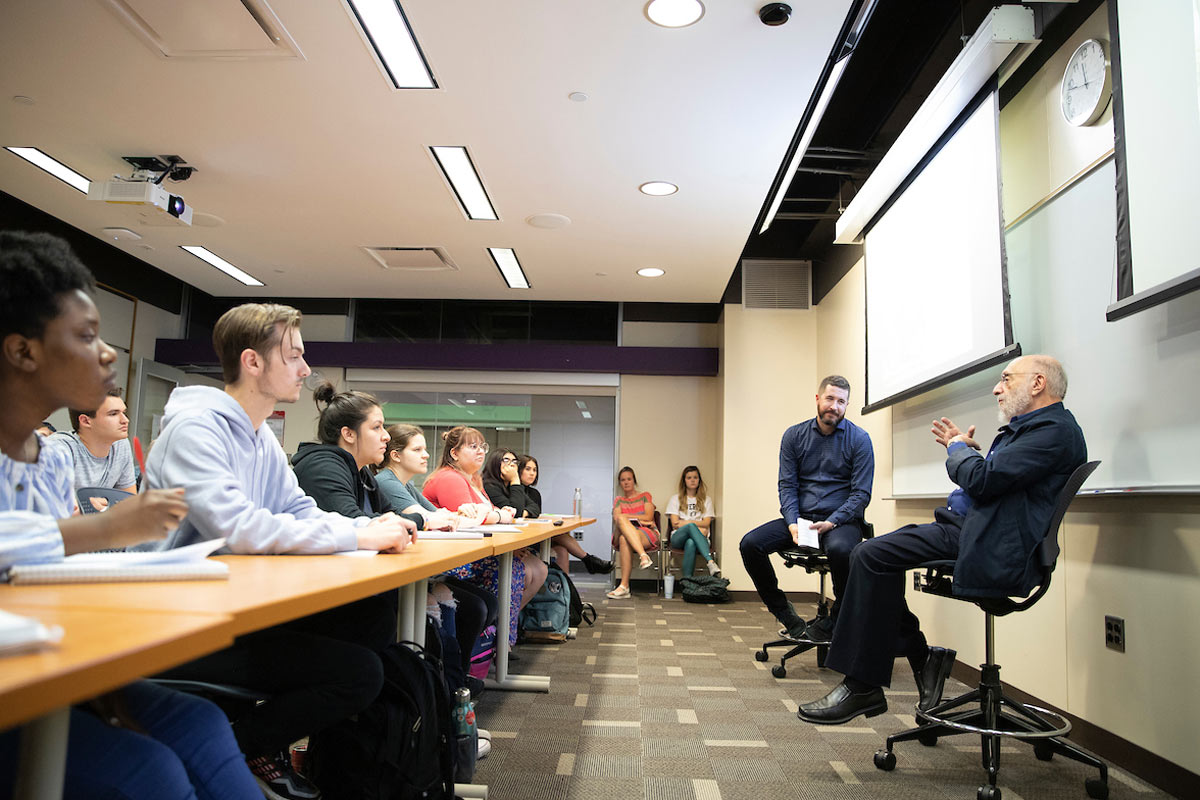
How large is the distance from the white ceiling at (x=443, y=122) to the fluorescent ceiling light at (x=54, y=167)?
98 mm

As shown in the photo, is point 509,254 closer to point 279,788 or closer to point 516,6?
point 516,6

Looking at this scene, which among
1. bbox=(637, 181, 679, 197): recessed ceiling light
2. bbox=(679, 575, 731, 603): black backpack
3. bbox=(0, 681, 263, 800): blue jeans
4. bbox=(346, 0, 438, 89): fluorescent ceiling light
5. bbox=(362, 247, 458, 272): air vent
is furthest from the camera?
bbox=(679, 575, 731, 603): black backpack

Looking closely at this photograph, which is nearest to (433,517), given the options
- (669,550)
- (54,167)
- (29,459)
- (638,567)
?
(29,459)

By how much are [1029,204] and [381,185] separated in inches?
140

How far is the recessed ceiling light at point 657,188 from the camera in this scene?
4846mm

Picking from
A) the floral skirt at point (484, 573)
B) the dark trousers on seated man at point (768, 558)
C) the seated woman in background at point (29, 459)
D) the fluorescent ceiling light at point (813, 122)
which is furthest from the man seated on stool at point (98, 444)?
the fluorescent ceiling light at point (813, 122)

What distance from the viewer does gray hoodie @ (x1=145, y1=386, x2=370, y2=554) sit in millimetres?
1530

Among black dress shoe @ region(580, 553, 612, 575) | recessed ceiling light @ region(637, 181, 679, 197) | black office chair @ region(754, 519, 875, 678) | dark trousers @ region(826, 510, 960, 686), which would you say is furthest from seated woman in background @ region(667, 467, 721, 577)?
dark trousers @ region(826, 510, 960, 686)

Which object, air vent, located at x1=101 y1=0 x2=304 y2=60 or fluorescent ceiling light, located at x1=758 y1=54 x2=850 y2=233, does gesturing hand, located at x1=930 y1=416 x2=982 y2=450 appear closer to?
fluorescent ceiling light, located at x1=758 y1=54 x2=850 y2=233

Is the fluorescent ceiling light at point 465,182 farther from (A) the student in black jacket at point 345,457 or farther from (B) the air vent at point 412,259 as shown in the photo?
(A) the student in black jacket at point 345,457

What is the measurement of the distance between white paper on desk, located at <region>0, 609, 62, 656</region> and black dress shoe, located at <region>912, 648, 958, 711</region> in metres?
2.78

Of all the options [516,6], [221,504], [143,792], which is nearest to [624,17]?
[516,6]

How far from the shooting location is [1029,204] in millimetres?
3301

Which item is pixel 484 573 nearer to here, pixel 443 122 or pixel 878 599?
pixel 878 599
